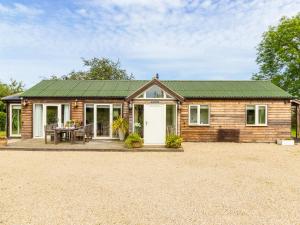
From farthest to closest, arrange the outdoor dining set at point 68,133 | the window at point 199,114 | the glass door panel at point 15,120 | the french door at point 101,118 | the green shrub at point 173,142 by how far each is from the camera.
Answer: the glass door panel at point 15,120
the window at point 199,114
the french door at point 101,118
the outdoor dining set at point 68,133
the green shrub at point 173,142

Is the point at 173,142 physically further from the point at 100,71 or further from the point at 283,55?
the point at 100,71

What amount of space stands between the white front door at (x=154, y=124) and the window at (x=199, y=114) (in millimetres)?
3249

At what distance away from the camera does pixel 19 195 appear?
211 inches

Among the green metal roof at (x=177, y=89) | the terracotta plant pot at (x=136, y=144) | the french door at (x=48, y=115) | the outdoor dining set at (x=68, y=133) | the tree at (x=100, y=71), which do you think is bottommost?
the terracotta plant pot at (x=136, y=144)

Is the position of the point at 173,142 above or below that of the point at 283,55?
below

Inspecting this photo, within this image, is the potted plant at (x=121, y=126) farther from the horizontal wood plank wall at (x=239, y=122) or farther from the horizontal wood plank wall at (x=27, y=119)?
the horizontal wood plank wall at (x=27, y=119)

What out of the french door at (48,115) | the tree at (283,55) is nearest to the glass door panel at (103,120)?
the french door at (48,115)

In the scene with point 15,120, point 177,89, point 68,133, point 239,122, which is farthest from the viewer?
point 177,89

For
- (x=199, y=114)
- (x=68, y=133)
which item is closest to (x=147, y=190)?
(x=68, y=133)

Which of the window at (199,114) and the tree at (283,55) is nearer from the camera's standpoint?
the window at (199,114)

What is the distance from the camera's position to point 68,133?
14094mm

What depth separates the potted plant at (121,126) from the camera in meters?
14.3

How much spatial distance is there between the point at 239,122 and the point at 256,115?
1.13 metres

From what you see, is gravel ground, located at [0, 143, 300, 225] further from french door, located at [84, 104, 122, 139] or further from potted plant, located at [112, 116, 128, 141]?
french door, located at [84, 104, 122, 139]
